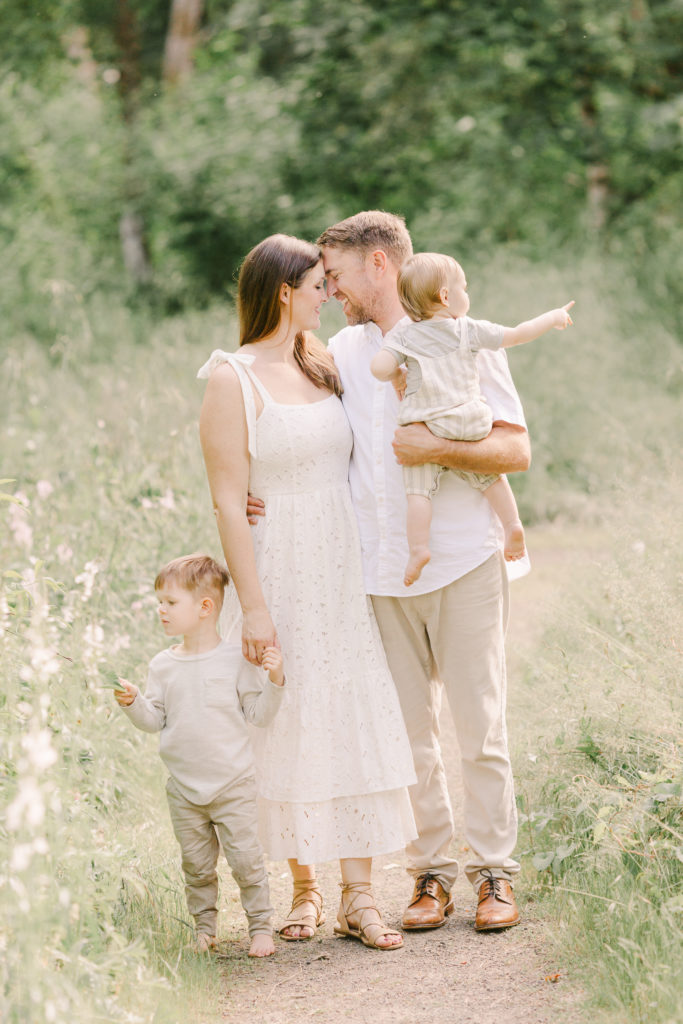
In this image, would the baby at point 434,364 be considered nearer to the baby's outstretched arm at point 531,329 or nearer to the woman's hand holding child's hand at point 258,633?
the baby's outstretched arm at point 531,329

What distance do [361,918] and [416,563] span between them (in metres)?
1.08

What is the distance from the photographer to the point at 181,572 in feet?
11.6

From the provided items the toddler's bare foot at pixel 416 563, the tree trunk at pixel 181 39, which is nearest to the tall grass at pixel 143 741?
the toddler's bare foot at pixel 416 563

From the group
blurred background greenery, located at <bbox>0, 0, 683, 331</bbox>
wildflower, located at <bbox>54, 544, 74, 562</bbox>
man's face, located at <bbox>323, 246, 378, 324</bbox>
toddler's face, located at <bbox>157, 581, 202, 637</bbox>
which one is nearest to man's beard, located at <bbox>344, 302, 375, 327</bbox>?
man's face, located at <bbox>323, 246, 378, 324</bbox>

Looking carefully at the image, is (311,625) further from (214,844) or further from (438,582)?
(214,844)

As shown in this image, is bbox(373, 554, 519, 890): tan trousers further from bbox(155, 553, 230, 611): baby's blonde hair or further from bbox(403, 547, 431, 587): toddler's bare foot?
bbox(155, 553, 230, 611): baby's blonde hair

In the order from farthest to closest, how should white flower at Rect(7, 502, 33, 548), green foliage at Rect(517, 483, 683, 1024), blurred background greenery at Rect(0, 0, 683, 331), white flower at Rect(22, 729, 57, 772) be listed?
blurred background greenery at Rect(0, 0, 683, 331)
white flower at Rect(7, 502, 33, 548)
green foliage at Rect(517, 483, 683, 1024)
white flower at Rect(22, 729, 57, 772)

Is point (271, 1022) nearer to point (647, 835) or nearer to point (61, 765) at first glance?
point (61, 765)

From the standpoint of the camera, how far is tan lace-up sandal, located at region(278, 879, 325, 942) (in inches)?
147

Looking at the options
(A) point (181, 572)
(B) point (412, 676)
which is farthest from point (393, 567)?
(A) point (181, 572)

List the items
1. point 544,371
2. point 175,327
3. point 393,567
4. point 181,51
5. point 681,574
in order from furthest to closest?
1. point 181,51
2. point 175,327
3. point 544,371
4. point 681,574
5. point 393,567

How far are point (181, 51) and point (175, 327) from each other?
7.30 m

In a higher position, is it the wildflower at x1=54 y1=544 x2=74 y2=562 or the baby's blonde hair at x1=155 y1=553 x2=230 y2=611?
the baby's blonde hair at x1=155 y1=553 x2=230 y2=611

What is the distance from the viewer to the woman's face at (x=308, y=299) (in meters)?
3.62
